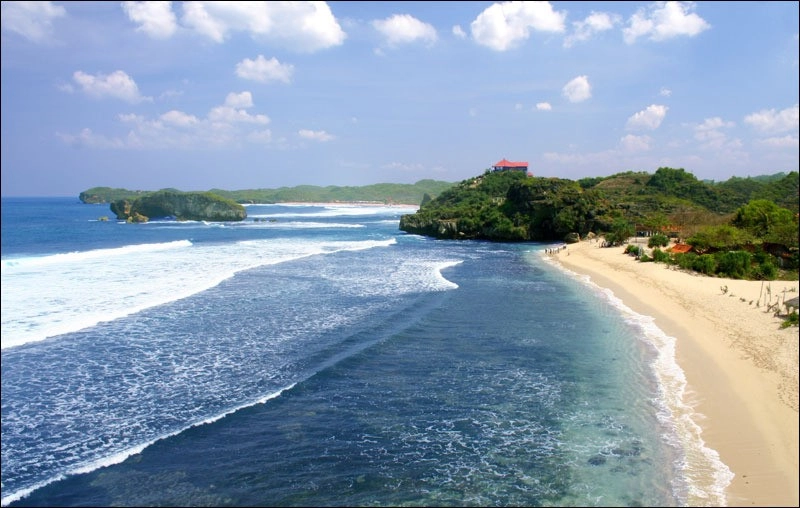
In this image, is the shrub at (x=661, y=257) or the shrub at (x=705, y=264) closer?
the shrub at (x=705, y=264)

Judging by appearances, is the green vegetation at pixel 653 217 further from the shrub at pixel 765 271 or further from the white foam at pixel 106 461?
the white foam at pixel 106 461

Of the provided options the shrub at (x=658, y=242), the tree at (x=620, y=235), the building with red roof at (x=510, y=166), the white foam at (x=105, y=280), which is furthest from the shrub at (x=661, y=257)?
the building with red roof at (x=510, y=166)

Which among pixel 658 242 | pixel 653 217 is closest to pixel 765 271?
pixel 658 242

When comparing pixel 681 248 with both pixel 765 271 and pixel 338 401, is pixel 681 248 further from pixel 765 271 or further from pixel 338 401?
pixel 338 401

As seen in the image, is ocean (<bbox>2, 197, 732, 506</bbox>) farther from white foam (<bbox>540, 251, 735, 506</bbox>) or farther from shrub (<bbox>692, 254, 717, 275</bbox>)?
shrub (<bbox>692, 254, 717, 275</bbox>)

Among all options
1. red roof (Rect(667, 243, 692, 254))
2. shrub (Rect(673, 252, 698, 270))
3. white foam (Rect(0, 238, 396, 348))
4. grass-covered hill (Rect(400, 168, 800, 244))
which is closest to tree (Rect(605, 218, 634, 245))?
grass-covered hill (Rect(400, 168, 800, 244))

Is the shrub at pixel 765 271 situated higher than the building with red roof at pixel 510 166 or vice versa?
the building with red roof at pixel 510 166

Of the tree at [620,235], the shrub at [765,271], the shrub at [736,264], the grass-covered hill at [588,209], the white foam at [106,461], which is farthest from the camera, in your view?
the grass-covered hill at [588,209]
